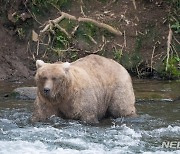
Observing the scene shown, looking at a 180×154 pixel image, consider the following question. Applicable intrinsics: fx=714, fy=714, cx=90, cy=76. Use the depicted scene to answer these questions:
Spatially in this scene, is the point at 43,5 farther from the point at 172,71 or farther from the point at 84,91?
→ the point at 84,91

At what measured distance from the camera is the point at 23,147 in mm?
9195

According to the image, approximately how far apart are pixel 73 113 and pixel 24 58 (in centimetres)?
531

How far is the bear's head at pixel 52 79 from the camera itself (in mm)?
10273

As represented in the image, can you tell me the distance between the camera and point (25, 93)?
13.1 m

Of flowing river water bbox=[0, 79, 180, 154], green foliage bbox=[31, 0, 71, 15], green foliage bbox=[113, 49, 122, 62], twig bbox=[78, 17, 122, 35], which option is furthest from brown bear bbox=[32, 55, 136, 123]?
green foliage bbox=[31, 0, 71, 15]

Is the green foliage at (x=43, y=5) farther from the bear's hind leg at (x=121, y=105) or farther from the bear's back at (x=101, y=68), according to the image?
the bear's hind leg at (x=121, y=105)

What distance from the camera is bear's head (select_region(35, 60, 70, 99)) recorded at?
10273 mm

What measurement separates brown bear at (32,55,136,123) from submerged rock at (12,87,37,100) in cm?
185

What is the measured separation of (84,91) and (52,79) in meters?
0.76

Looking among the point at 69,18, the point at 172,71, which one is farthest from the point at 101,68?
the point at 69,18

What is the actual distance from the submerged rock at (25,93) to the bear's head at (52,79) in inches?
101

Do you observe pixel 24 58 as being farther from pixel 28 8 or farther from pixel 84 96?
pixel 84 96

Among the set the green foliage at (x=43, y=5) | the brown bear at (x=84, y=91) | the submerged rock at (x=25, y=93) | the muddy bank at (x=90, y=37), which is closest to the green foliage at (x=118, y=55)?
the muddy bank at (x=90, y=37)

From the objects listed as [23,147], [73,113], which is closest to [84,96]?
[73,113]
